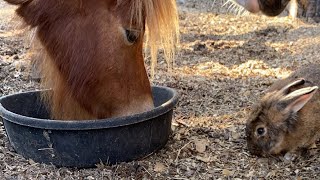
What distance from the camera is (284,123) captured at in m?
3.38

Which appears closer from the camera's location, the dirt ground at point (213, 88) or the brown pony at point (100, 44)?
the brown pony at point (100, 44)

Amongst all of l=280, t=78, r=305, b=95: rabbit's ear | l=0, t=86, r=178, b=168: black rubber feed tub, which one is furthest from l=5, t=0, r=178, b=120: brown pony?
l=280, t=78, r=305, b=95: rabbit's ear

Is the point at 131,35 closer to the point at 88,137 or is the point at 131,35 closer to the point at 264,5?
the point at 88,137

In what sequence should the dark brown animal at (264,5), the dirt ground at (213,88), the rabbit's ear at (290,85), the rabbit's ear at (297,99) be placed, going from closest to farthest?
the dark brown animal at (264,5) → the dirt ground at (213,88) → the rabbit's ear at (297,99) → the rabbit's ear at (290,85)

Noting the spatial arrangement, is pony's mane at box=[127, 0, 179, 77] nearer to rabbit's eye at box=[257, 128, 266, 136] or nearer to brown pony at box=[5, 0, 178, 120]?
brown pony at box=[5, 0, 178, 120]

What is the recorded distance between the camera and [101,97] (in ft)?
10.1

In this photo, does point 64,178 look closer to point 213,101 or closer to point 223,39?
point 213,101

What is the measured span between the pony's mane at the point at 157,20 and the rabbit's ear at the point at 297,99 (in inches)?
32.2

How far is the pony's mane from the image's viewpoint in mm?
2964

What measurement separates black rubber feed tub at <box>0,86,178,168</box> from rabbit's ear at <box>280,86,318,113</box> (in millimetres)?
726

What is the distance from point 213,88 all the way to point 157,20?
165 centimetres

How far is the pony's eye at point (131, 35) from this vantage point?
2.96 meters

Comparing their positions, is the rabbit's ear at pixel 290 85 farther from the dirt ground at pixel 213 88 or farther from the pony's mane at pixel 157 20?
the pony's mane at pixel 157 20

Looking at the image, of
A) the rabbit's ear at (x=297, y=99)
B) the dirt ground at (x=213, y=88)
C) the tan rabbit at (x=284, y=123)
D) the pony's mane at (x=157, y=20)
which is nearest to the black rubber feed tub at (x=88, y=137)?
the dirt ground at (x=213, y=88)
